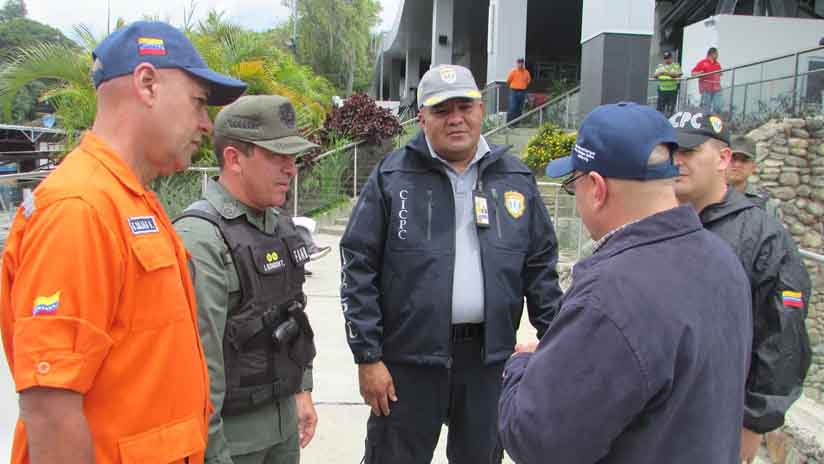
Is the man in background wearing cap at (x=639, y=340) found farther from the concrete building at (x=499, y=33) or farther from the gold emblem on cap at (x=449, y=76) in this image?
the concrete building at (x=499, y=33)

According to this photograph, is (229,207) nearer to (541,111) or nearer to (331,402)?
(331,402)

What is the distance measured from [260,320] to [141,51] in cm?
98

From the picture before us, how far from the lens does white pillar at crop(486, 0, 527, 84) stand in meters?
18.1

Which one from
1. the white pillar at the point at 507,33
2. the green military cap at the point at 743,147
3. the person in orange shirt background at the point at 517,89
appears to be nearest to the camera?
the green military cap at the point at 743,147

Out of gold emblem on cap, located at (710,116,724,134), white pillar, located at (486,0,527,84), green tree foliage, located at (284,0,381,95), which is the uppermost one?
green tree foliage, located at (284,0,381,95)

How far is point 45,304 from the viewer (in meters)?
1.25

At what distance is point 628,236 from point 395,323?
139 centimetres

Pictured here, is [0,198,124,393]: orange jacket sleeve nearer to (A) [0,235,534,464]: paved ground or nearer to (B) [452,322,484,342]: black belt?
(B) [452,322,484,342]: black belt

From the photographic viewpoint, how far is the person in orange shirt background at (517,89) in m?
16.6

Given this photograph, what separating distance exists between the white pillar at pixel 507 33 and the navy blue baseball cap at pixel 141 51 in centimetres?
1753

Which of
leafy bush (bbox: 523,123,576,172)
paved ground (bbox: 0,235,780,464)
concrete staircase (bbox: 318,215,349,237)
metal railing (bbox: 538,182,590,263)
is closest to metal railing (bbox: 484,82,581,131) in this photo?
leafy bush (bbox: 523,123,576,172)

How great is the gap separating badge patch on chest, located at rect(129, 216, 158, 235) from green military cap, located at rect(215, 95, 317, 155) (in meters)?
0.84

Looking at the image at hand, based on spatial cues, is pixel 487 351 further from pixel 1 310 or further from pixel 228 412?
pixel 1 310

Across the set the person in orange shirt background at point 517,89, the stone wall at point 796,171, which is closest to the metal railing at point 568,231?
the stone wall at point 796,171
